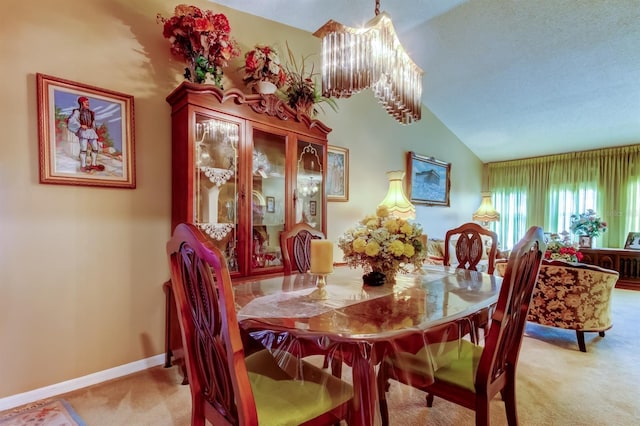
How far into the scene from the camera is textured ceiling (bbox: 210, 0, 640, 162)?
2.73m

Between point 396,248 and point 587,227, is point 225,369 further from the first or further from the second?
point 587,227

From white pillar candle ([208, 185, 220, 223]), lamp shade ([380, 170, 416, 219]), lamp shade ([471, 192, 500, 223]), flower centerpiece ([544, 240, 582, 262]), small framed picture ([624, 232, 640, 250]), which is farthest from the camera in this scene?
lamp shade ([471, 192, 500, 223])

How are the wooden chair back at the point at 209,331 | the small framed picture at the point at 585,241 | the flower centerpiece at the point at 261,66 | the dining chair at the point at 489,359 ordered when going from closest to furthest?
the wooden chair back at the point at 209,331 → the dining chair at the point at 489,359 → the flower centerpiece at the point at 261,66 → the small framed picture at the point at 585,241

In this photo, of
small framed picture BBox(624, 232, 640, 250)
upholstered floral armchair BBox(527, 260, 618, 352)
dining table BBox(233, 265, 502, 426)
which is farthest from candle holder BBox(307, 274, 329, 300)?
small framed picture BBox(624, 232, 640, 250)

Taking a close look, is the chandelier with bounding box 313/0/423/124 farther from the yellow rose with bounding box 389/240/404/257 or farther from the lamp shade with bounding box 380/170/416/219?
the lamp shade with bounding box 380/170/416/219

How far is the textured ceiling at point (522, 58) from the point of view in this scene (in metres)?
2.73

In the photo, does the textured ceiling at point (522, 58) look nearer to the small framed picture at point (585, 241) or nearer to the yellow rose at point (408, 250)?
the small framed picture at point (585, 241)

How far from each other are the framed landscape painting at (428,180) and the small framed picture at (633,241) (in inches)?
105

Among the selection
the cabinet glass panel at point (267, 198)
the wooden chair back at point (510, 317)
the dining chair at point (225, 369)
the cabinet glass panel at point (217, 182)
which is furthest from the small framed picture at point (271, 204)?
the wooden chair back at point (510, 317)

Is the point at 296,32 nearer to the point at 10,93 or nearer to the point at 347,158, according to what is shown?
the point at 347,158

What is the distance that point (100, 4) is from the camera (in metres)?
2.01

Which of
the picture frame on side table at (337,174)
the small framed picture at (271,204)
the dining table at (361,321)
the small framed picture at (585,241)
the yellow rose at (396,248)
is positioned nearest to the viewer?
the dining table at (361,321)

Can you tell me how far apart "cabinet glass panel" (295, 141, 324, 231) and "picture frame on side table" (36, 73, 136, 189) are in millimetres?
1260

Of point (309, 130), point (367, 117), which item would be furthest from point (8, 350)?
point (367, 117)
